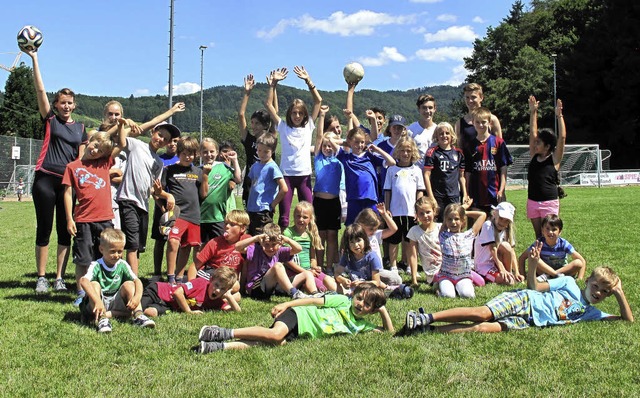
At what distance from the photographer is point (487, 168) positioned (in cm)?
783

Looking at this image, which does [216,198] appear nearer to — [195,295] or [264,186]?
[264,186]

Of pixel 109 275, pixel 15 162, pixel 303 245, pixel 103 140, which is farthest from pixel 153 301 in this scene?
pixel 15 162

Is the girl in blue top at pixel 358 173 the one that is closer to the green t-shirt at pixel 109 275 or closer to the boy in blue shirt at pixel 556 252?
the boy in blue shirt at pixel 556 252

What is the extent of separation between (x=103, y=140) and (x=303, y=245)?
264cm

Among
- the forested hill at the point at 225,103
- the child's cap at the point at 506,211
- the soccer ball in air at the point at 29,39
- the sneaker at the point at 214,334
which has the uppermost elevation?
the forested hill at the point at 225,103

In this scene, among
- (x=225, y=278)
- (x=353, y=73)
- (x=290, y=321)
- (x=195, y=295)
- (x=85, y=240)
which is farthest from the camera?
(x=353, y=73)

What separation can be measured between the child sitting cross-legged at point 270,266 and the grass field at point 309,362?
0.68m

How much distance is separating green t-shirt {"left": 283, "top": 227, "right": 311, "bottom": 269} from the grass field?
4.29 ft

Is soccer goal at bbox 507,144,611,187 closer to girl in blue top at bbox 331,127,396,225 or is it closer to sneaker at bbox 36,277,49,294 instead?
girl in blue top at bbox 331,127,396,225

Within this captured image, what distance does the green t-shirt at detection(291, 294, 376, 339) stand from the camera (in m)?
4.76

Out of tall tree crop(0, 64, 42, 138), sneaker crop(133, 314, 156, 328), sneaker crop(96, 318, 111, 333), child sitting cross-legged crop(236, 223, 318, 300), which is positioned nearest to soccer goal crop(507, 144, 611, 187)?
child sitting cross-legged crop(236, 223, 318, 300)

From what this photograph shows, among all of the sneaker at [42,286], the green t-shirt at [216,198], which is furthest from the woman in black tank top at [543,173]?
the sneaker at [42,286]

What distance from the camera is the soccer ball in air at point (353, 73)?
367 inches

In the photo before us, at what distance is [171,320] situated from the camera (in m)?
5.40
